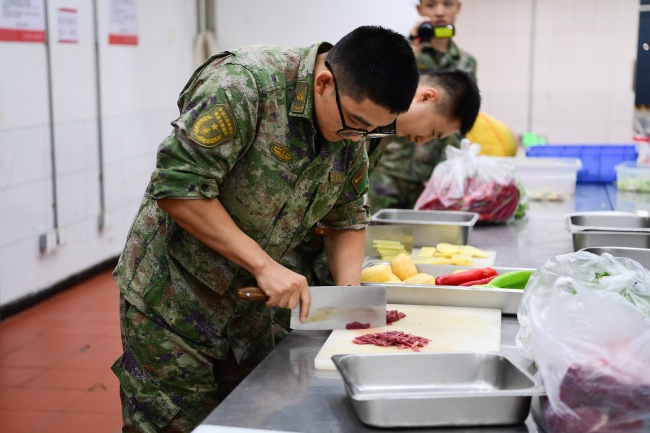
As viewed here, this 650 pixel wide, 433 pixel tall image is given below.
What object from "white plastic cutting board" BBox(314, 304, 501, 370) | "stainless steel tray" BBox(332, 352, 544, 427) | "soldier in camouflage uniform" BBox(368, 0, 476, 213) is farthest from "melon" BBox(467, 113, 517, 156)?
"stainless steel tray" BBox(332, 352, 544, 427)

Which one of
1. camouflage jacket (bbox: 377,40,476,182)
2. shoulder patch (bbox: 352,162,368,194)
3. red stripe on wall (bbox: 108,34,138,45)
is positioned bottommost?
camouflage jacket (bbox: 377,40,476,182)

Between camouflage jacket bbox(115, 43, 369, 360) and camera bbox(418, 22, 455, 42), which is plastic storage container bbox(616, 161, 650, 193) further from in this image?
camouflage jacket bbox(115, 43, 369, 360)

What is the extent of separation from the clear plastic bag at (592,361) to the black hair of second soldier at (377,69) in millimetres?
581

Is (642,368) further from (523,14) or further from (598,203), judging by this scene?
(523,14)

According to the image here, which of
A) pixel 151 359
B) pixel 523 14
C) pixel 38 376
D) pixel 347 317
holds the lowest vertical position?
pixel 38 376

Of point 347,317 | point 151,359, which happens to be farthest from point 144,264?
point 347,317

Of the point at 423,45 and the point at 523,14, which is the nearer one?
the point at 423,45

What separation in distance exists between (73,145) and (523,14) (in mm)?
4142

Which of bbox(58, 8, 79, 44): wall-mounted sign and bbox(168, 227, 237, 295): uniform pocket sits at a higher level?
bbox(58, 8, 79, 44): wall-mounted sign

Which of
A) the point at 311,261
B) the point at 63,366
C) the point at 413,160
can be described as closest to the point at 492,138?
the point at 413,160

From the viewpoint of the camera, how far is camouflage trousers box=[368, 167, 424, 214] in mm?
Result: 3918

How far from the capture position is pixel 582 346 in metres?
1.39

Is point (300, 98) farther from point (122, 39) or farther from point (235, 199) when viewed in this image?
point (122, 39)

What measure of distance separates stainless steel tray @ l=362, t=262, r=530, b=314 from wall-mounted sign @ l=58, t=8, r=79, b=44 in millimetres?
3522
